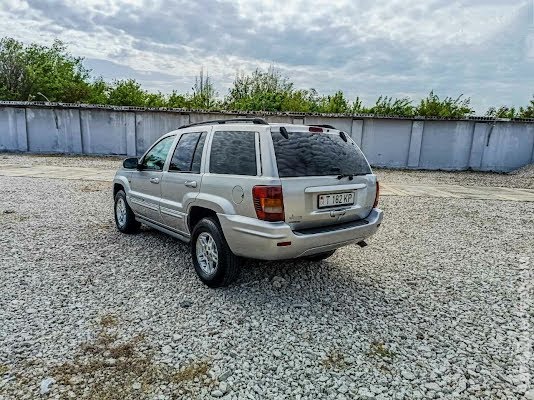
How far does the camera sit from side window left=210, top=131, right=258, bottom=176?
3.19 meters

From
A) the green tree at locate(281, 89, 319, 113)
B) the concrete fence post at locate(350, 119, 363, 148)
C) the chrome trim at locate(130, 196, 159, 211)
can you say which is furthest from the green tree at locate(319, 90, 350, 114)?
the chrome trim at locate(130, 196, 159, 211)

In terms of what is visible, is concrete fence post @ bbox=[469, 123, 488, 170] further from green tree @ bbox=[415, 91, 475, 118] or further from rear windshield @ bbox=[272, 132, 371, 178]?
rear windshield @ bbox=[272, 132, 371, 178]

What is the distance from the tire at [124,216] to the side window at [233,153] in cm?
230

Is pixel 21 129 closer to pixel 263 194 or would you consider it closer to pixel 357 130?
pixel 357 130

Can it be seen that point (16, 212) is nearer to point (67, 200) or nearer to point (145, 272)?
point (67, 200)

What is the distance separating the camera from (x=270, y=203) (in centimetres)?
292

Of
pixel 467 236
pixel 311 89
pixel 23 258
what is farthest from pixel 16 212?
pixel 311 89

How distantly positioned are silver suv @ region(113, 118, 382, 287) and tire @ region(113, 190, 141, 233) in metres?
1.30

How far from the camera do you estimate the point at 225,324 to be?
2930 mm

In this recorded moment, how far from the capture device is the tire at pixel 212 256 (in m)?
3.33

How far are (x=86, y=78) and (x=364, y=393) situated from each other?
142 feet

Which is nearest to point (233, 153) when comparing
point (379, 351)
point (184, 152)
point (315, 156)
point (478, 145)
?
point (315, 156)

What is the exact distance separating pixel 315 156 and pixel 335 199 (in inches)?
18.2

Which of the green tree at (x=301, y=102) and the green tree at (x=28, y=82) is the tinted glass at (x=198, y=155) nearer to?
the green tree at (x=301, y=102)
